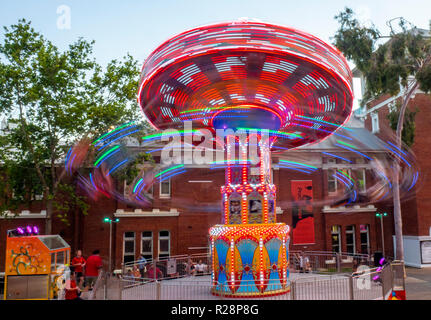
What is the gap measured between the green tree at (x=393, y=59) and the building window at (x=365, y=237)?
22.5ft

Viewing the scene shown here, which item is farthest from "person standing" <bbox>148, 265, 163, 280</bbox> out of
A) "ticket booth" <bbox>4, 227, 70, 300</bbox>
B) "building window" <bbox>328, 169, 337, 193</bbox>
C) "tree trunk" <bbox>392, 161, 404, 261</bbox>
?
"building window" <bbox>328, 169, 337, 193</bbox>

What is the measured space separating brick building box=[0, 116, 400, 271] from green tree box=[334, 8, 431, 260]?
6.21 meters

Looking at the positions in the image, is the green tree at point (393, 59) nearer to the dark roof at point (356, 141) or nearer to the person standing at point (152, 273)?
the dark roof at point (356, 141)

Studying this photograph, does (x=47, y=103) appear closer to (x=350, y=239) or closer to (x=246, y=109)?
(x=246, y=109)

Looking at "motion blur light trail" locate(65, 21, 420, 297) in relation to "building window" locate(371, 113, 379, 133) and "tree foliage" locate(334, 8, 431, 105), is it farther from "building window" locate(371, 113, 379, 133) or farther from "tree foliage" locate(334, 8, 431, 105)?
"building window" locate(371, 113, 379, 133)

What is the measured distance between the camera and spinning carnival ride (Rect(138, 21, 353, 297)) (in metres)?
10.2

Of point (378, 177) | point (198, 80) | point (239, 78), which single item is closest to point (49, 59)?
point (198, 80)

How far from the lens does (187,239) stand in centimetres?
2639

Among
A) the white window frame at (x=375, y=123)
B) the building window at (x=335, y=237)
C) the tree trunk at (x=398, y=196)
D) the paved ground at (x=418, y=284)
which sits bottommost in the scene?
the paved ground at (x=418, y=284)

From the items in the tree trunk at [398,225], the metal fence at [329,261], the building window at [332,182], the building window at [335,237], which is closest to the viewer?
the tree trunk at [398,225]

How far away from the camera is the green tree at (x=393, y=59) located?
75.5 feet

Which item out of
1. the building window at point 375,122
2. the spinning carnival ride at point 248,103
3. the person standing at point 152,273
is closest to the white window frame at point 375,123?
the building window at point 375,122
